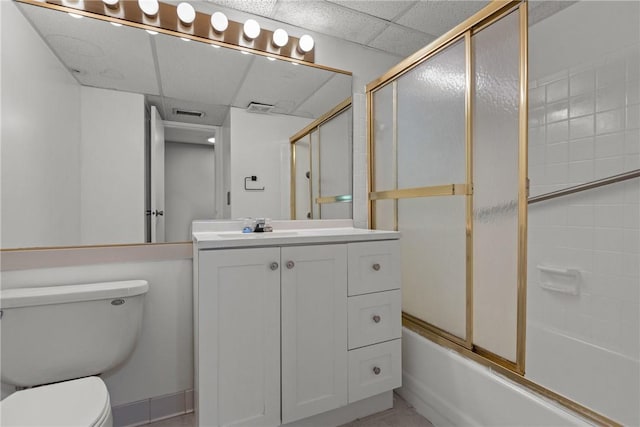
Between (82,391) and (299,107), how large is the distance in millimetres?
1541

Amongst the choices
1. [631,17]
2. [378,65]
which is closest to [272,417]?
[378,65]

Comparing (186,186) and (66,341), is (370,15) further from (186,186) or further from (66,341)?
(66,341)

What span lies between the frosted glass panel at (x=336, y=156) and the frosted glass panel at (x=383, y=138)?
0.56 feet

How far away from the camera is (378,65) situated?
2012mm

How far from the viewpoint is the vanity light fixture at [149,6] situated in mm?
1358

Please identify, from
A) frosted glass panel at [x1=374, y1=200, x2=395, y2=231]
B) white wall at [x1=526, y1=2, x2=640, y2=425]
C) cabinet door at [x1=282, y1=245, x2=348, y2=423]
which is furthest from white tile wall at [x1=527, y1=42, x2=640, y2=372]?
cabinet door at [x1=282, y1=245, x2=348, y2=423]

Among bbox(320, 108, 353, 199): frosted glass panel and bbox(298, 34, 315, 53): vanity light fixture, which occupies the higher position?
bbox(298, 34, 315, 53): vanity light fixture

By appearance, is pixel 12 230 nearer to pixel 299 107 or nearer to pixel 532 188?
pixel 299 107

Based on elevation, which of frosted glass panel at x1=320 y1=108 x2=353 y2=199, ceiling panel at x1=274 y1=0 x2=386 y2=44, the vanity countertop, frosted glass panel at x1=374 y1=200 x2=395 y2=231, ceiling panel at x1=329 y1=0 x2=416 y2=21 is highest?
ceiling panel at x1=329 y1=0 x2=416 y2=21

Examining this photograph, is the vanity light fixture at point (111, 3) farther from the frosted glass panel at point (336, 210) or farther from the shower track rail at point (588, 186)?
the shower track rail at point (588, 186)

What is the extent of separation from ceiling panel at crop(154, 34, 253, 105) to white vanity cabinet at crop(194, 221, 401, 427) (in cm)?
79

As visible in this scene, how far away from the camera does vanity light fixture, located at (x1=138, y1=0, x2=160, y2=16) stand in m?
1.36

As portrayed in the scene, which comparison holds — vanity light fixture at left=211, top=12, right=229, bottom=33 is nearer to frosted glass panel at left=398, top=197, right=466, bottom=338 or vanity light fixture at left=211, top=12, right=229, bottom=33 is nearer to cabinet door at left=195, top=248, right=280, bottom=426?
cabinet door at left=195, top=248, right=280, bottom=426

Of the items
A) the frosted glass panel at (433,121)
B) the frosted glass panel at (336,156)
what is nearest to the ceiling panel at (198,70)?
the frosted glass panel at (336,156)
